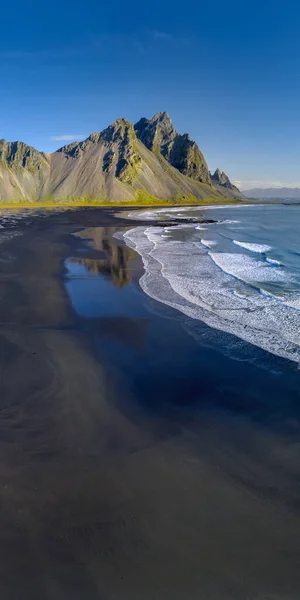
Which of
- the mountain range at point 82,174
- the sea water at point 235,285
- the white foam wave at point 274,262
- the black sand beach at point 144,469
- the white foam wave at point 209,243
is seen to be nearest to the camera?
the black sand beach at point 144,469

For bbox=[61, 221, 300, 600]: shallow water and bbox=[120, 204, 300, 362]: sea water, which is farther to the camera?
bbox=[120, 204, 300, 362]: sea water

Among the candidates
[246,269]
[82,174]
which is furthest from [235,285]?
[82,174]

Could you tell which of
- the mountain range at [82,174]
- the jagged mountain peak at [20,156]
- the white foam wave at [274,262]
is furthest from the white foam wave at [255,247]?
the jagged mountain peak at [20,156]

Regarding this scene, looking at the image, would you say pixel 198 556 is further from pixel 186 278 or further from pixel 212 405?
pixel 186 278

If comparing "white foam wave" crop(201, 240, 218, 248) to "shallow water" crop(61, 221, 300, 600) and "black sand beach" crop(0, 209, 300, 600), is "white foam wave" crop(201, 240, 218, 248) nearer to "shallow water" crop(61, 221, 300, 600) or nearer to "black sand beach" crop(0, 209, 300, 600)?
"shallow water" crop(61, 221, 300, 600)

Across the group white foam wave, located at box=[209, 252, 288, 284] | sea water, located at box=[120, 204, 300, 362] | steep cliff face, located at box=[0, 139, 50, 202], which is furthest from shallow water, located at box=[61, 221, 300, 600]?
steep cliff face, located at box=[0, 139, 50, 202]

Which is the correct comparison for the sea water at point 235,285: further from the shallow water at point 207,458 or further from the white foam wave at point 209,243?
the shallow water at point 207,458
